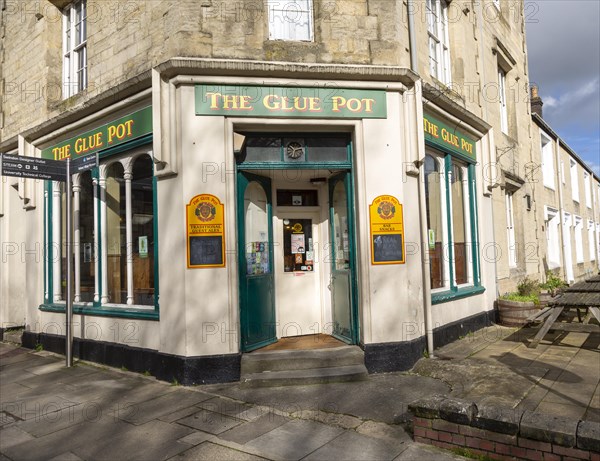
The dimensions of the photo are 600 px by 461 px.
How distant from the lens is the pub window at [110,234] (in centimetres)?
710

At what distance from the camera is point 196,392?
18.9 ft

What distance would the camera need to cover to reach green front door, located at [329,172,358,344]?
691cm

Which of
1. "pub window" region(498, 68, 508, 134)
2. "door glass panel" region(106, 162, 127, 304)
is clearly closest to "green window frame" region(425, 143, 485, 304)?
"pub window" region(498, 68, 508, 134)

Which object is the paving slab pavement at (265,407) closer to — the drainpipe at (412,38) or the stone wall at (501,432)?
the stone wall at (501,432)

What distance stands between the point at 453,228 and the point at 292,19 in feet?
15.6

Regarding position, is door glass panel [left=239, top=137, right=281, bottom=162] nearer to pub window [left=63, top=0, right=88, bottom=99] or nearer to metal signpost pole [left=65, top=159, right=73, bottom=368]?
metal signpost pole [left=65, top=159, right=73, bottom=368]

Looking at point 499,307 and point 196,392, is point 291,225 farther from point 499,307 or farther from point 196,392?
point 499,307

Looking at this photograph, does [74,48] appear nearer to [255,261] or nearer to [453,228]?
[255,261]

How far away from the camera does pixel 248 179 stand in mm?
6895

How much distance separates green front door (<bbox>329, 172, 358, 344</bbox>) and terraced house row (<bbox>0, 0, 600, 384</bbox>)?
0.12 ft

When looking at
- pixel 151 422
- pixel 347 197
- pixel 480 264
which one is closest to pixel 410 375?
pixel 347 197

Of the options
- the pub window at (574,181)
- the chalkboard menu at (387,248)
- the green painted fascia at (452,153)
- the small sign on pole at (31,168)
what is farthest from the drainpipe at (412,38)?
the pub window at (574,181)

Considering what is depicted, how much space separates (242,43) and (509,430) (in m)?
5.65

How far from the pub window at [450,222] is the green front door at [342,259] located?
1643mm
